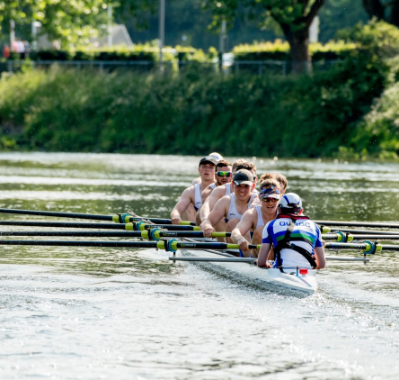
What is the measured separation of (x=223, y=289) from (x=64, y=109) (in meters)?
30.2

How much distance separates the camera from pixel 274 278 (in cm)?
1023

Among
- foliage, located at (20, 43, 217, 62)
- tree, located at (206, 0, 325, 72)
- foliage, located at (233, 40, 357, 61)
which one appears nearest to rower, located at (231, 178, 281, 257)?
tree, located at (206, 0, 325, 72)

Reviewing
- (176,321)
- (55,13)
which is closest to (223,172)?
(176,321)

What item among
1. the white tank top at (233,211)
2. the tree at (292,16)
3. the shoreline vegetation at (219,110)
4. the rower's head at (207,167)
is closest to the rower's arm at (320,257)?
Result: the white tank top at (233,211)

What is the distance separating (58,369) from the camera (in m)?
7.42

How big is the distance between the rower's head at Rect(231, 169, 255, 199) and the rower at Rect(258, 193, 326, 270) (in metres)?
1.68

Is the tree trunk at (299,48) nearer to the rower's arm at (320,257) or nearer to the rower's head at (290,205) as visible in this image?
the rower's arm at (320,257)

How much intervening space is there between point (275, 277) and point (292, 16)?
27.6 metres

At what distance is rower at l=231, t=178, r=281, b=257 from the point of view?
10758 millimetres

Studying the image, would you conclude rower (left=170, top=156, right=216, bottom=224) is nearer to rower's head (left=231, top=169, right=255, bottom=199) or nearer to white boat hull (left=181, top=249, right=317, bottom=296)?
rower's head (left=231, top=169, right=255, bottom=199)

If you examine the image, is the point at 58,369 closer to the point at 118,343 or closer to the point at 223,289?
the point at 118,343

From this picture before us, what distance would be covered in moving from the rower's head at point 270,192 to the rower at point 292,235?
2.13 ft

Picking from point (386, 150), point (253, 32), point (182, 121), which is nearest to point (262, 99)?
point (182, 121)

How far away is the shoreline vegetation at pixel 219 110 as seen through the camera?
3516 centimetres
